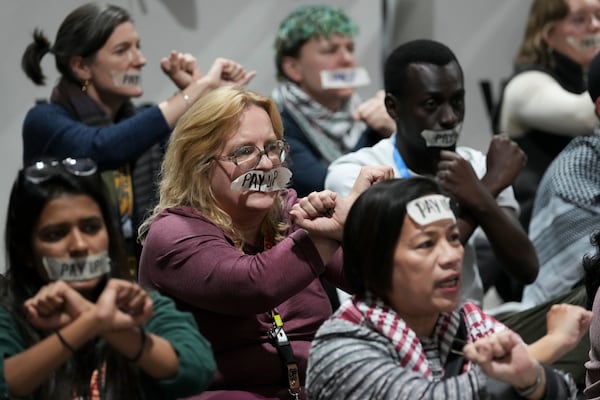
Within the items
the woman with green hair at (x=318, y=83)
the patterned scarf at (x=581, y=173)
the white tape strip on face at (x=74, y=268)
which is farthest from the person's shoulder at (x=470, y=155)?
the white tape strip on face at (x=74, y=268)

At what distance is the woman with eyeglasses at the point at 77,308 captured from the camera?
7.55 ft

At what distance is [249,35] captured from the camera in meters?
5.61

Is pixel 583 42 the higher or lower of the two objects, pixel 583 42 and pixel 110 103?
the lower

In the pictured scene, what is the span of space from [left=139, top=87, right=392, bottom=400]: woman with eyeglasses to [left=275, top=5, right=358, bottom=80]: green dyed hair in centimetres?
180

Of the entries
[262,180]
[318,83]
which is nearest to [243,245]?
[262,180]

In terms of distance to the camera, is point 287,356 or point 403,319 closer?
point 403,319

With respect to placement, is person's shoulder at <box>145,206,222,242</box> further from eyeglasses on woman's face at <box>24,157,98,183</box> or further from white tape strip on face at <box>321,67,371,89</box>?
white tape strip on face at <box>321,67,371,89</box>

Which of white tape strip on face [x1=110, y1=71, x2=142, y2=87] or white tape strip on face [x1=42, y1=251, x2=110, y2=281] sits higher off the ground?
white tape strip on face [x1=42, y1=251, x2=110, y2=281]

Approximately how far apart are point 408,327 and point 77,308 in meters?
0.64

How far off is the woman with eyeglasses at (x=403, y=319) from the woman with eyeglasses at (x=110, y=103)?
5.66 feet

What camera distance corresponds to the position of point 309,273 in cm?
284

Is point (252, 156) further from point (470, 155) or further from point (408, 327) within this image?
point (470, 155)

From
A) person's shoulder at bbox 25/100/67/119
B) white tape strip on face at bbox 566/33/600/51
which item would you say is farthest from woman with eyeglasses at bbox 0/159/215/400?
white tape strip on face at bbox 566/33/600/51

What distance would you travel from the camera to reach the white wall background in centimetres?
499
